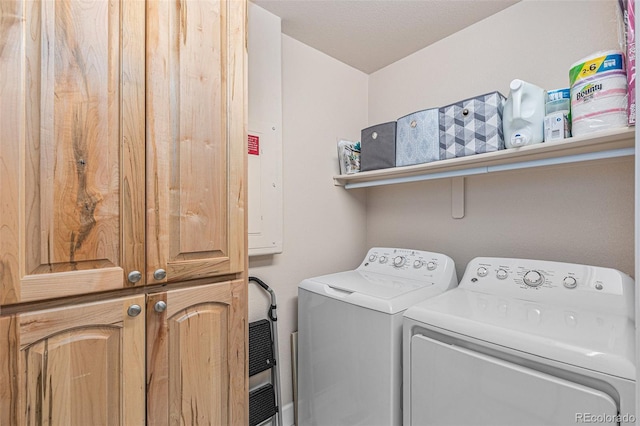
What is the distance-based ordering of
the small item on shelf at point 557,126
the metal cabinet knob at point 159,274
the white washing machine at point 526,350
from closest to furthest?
the white washing machine at point 526,350 → the metal cabinet knob at point 159,274 → the small item on shelf at point 557,126

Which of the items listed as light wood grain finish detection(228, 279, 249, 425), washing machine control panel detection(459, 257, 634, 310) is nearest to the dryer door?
washing machine control panel detection(459, 257, 634, 310)

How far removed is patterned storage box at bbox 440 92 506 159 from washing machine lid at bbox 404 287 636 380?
2.36ft

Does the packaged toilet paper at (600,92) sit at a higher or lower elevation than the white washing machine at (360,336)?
higher

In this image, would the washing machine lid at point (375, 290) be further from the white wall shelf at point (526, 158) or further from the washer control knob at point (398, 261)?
the white wall shelf at point (526, 158)

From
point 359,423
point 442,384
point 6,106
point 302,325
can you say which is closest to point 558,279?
point 442,384

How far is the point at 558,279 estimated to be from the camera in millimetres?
1330

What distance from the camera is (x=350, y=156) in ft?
7.06

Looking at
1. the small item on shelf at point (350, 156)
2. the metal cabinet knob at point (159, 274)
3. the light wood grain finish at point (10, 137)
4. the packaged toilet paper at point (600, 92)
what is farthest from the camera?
the small item on shelf at point (350, 156)

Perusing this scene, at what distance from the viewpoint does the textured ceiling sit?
66.7 inches

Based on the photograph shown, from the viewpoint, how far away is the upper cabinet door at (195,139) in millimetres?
976

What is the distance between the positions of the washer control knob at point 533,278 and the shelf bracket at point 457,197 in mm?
560

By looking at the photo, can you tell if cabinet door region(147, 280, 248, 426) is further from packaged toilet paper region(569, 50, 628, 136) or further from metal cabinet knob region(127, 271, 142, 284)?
packaged toilet paper region(569, 50, 628, 136)

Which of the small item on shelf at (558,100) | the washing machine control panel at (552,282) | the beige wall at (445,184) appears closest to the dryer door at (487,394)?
the washing machine control panel at (552,282)

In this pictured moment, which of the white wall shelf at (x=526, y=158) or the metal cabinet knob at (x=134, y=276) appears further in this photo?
the white wall shelf at (x=526, y=158)
